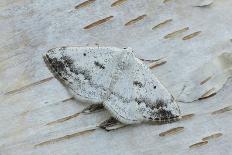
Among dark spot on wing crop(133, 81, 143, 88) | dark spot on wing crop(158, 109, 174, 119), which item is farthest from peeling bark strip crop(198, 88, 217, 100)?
dark spot on wing crop(133, 81, 143, 88)

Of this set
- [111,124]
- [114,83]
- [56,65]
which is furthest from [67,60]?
[111,124]

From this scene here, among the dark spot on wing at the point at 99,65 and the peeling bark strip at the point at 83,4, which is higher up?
the peeling bark strip at the point at 83,4

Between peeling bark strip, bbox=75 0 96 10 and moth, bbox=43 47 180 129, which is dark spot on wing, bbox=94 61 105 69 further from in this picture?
peeling bark strip, bbox=75 0 96 10

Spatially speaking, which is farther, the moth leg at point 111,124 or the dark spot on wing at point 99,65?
the dark spot on wing at point 99,65

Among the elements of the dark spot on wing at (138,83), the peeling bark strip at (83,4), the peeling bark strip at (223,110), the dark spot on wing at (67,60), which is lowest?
the peeling bark strip at (223,110)

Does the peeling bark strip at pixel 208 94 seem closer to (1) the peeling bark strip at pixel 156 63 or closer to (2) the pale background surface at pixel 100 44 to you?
(2) the pale background surface at pixel 100 44

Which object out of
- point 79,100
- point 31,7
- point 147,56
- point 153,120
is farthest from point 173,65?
point 31,7

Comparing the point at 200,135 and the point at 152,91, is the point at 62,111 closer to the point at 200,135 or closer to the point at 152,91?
the point at 152,91

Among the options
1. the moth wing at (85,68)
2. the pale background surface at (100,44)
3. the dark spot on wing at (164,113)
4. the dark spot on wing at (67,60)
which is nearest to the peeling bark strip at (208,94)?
the pale background surface at (100,44)
